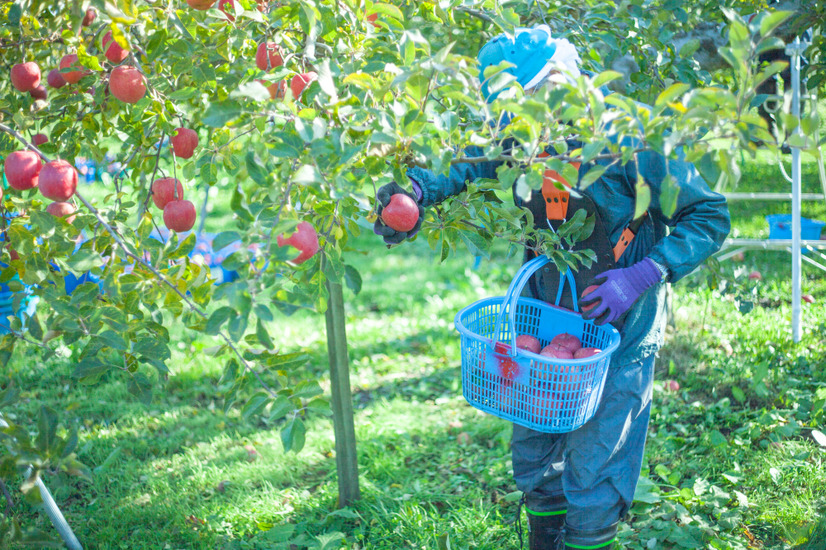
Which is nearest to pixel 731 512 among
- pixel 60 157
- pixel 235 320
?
pixel 235 320

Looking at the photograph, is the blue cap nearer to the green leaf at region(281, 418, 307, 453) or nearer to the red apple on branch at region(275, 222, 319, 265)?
the red apple on branch at region(275, 222, 319, 265)

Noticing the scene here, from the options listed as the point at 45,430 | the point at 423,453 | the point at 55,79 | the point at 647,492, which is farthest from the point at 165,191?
the point at 647,492

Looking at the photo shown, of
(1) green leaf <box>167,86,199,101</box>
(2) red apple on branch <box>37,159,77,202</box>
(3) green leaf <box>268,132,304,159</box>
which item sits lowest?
(2) red apple on branch <box>37,159,77,202</box>

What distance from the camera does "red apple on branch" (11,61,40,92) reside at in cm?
162

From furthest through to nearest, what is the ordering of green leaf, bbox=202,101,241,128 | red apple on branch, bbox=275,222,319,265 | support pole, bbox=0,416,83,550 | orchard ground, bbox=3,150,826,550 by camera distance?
orchard ground, bbox=3,150,826,550 → support pole, bbox=0,416,83,550 → red apple on branch, bbox=275,222,319,265 → green leaf, bbox=202,101,241,128

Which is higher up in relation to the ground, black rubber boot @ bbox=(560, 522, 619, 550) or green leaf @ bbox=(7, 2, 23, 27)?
green leaf @ bbox=(7, 2, 23, 27)

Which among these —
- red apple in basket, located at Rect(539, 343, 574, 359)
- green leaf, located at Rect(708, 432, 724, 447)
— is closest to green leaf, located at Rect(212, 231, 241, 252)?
red apple in basket, located at Rect(539, 343, 574, 359)

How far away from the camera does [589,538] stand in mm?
1732

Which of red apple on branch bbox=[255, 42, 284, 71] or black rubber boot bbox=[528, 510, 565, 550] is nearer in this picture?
red apple on branch bbox=[255, 42, 284, 71]

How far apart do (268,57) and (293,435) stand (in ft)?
2.80

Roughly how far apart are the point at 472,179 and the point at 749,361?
6.49ft

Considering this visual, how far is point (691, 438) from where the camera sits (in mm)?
2568

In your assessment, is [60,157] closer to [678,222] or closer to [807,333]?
[678,222]

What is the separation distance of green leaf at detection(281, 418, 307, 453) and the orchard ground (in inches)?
17.4
